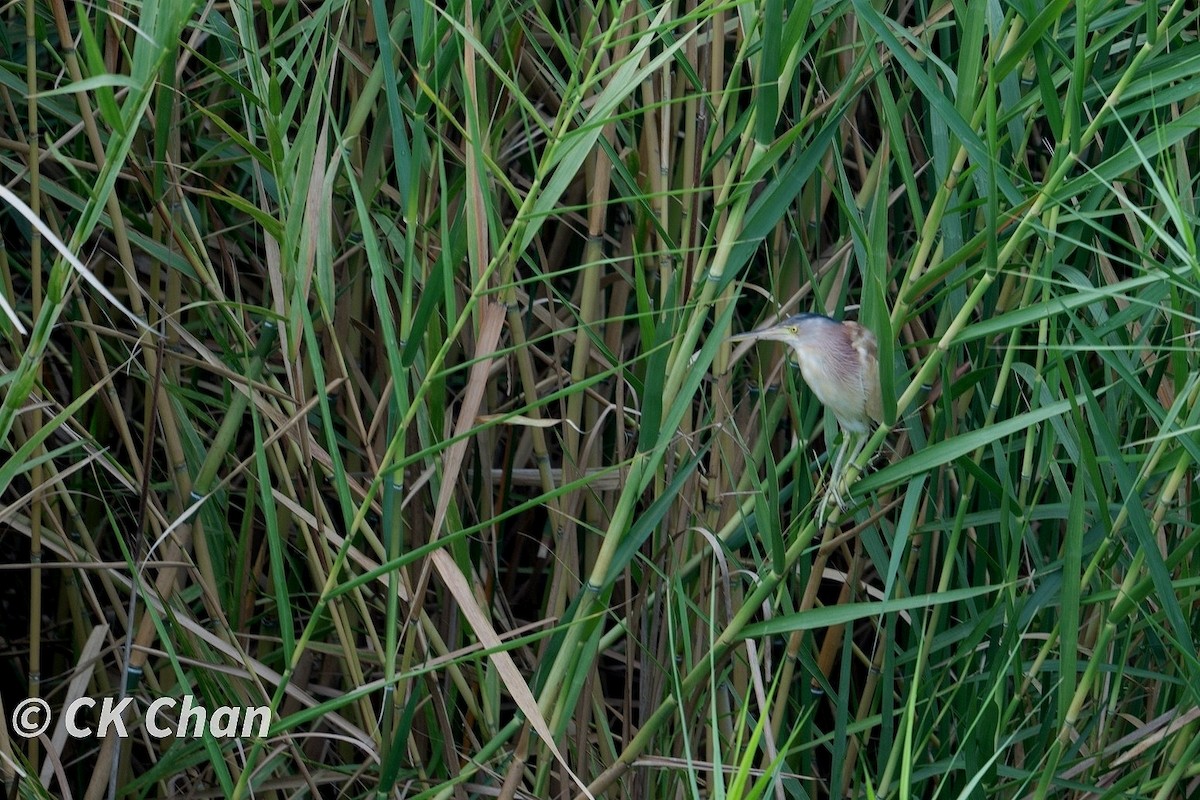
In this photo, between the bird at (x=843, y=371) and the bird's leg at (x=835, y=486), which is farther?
the bird at (x=843, y=371)

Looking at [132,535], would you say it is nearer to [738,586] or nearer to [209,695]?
[209,695]

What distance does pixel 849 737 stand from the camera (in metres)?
1.40

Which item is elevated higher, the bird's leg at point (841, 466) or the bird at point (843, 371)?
the bird at point (843, 371)

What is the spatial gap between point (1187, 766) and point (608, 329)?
2.34ft

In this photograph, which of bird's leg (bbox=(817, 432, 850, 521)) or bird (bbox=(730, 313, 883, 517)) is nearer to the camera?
bird's leg (bbox=(817, 432, 850, 521))

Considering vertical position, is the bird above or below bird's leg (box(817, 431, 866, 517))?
above

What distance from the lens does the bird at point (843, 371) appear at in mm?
1076

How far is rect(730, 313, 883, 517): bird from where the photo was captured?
108 centimetres

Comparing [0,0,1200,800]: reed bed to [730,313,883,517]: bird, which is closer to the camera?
[0,0,1200,800]: reed bed

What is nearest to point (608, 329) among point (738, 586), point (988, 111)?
point (738, 586)

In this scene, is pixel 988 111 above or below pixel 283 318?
above

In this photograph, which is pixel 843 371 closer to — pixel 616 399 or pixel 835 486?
pixel 835 486

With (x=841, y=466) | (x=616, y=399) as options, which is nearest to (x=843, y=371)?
(x=841, y=466)

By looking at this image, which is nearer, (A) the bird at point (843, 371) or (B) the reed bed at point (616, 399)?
(B) the reed bed at point (616, 399)
